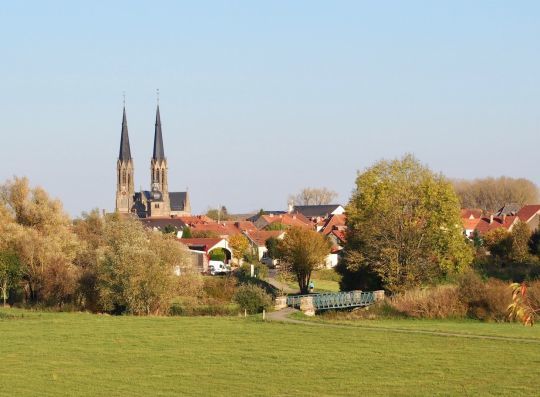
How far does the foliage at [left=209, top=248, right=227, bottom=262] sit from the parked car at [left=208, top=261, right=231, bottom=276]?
8.73 ft

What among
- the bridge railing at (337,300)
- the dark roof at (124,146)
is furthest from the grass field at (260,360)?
the dark roof at (124,146)

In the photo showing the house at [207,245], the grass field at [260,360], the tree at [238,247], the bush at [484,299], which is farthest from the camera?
the tree at [238,247]

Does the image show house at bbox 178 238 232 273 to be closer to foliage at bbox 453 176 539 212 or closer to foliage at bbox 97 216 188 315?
foliage at bbox 97 216 188 315

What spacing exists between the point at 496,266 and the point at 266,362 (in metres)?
50.2

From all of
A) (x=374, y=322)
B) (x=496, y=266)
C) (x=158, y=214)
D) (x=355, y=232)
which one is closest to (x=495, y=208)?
(x=158, y=214)

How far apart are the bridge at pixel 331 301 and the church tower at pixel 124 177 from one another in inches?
5281

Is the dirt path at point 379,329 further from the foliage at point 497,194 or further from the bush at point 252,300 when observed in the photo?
the foliage at point 497,194

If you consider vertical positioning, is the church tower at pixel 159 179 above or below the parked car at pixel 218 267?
above

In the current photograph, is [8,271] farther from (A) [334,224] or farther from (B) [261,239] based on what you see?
(A) [334,224]

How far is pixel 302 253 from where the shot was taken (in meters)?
71.4

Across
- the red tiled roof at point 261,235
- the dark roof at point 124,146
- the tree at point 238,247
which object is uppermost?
the dark roof at point 124,146

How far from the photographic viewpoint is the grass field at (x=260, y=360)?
870 inches

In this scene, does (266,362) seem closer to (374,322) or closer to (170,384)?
(170,384)

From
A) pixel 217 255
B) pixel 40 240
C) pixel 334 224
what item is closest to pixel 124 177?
pixel 334 224
